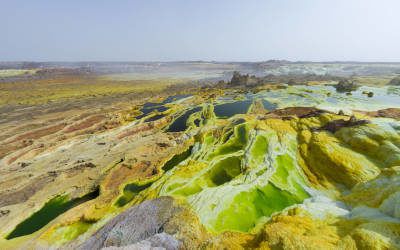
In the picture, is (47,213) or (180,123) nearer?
(47,213)

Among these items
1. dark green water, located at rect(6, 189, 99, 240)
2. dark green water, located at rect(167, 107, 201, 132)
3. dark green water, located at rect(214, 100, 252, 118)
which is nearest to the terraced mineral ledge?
dark green water, located at rect(6, 189, 99, 240)

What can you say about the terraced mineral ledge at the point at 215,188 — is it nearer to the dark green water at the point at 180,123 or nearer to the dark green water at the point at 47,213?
the dark green water at the point at 47,213

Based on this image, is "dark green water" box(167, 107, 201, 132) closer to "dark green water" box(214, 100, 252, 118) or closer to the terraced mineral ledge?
the terraced mineral ledge

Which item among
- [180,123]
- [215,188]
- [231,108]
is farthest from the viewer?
[231,108]

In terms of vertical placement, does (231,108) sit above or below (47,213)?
above

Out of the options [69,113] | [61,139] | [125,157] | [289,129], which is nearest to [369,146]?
[289,129]

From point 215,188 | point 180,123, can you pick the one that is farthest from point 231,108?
point 215,188

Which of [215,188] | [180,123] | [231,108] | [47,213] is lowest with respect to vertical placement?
[47,213]

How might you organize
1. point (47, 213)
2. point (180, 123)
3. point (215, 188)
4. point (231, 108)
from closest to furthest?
1. point (215, 188)
2. point (47, 213)
3. point (180, 123)
4. point (231, 108)

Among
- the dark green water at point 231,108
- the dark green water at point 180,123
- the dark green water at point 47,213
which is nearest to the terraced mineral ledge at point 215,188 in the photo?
the dark green water at point 47,213

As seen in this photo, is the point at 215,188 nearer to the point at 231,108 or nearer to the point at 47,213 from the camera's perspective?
the point at 47,213
